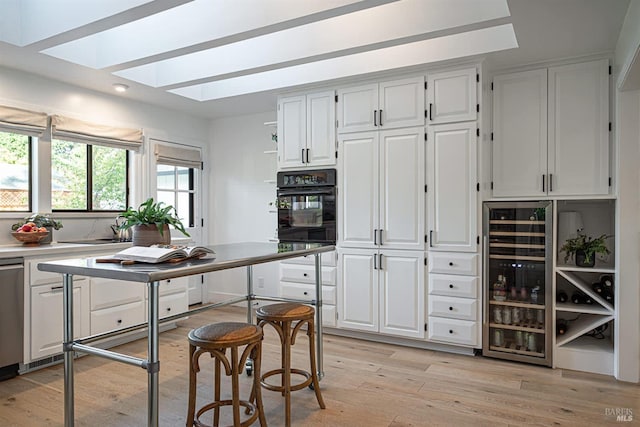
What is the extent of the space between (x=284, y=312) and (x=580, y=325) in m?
2.48

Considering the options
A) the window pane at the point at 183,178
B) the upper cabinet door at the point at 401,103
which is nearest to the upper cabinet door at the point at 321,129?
the upper cabinet door at the point at 401,103

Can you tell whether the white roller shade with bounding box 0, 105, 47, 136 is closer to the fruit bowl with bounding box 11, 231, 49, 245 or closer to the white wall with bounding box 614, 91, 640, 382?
the fruit bowl with bounding box 11, 231, 49, 245

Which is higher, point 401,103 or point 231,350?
point 401,103

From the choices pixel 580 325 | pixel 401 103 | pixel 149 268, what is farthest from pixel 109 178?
pixel 580 325

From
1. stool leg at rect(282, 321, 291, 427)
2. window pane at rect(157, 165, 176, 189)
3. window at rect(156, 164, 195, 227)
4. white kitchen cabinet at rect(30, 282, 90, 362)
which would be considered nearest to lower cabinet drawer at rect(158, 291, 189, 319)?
white kitchen cabinet at rect(30, 282, 90, 362)

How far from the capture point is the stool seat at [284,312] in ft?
8.20

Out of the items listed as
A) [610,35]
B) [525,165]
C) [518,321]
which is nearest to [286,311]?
[518,321]

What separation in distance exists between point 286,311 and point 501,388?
63.6 inches

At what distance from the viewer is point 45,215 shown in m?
3.82

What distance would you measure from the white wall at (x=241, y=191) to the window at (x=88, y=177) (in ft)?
4.13

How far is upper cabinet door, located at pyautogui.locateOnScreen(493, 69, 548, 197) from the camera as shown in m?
3.55

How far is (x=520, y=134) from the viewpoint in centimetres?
363

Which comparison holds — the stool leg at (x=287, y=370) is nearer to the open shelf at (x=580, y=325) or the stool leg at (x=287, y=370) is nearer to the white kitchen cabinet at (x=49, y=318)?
the white kitchen cabinet at (x=49, y=318)

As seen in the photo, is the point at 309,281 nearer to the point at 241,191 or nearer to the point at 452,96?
the point at 241,191
